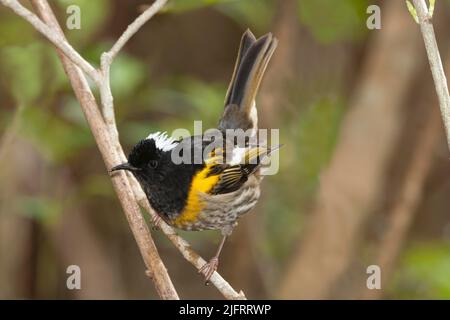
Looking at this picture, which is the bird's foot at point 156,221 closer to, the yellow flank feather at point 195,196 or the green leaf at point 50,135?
the yellow flank feather at point 195,196

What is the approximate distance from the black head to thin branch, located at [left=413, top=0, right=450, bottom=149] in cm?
127

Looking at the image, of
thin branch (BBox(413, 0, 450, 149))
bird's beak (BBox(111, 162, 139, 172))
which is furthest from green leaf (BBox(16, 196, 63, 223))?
thin branch (BBox(413, 0, 450, 149))

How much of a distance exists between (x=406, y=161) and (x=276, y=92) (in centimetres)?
104

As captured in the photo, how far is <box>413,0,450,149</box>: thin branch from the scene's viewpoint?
2.32 metres

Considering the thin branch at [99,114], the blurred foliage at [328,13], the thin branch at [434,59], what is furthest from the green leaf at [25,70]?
the thin branch at [434,59]

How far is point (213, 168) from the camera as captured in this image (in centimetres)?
351

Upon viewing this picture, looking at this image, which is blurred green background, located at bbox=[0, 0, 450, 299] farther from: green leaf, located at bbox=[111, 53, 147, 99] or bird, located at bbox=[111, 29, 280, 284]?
bird, located at bbox=[111, 29, 280, 284]

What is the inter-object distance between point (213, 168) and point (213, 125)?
1537mm

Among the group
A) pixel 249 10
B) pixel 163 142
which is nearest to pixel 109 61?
pixel 163 142

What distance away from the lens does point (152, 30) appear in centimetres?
703

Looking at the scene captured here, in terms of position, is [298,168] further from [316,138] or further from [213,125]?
[213,125]
